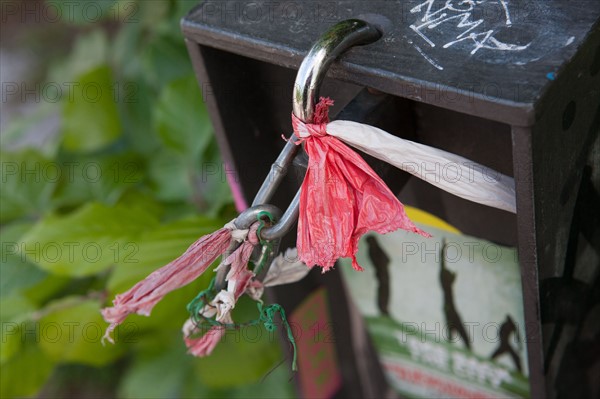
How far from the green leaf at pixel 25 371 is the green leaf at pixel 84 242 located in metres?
0.33

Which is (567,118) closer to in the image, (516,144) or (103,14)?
(516,144)

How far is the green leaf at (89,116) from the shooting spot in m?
1.77

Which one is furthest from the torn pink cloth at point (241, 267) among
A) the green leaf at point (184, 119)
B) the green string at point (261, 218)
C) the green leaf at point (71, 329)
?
the green leaf at point (184, 119)

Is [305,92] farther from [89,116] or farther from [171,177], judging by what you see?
[89,116]

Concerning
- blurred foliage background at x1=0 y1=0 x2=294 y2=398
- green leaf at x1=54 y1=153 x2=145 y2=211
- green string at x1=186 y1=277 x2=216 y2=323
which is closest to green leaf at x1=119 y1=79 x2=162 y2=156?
blurred foliage background at x1=0 y1=0 x2=294 y2=398

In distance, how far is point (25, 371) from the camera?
1602 mm

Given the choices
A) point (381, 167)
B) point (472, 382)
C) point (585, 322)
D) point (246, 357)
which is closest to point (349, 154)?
point (381, 167)

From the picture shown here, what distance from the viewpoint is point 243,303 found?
1550mm

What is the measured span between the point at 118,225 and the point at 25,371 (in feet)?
1.42

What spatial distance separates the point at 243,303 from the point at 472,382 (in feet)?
1.62

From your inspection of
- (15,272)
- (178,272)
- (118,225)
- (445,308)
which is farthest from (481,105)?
(15,272)

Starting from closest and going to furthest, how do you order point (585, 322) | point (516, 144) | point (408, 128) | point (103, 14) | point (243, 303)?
1. point (516, 144)
2. point (408, 128)
3. point (585, 322)
4. point (243, 303)
5. point (103, 14)

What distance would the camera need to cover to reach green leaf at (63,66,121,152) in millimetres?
1771

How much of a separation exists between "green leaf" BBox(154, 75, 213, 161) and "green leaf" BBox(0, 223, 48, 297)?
388 mm
